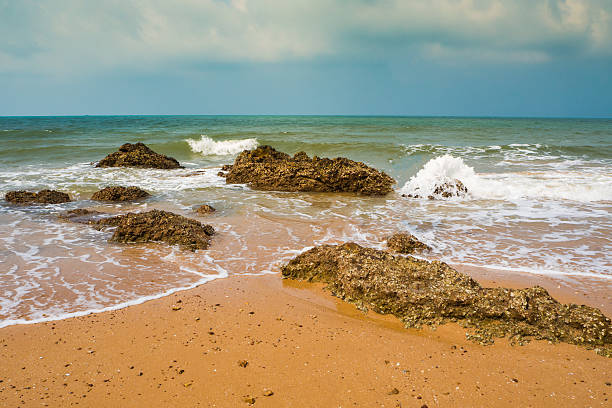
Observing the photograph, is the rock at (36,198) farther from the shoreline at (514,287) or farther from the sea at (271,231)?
the shoreline at (514,287)

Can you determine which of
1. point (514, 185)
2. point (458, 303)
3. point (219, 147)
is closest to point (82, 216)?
point (458, 303)

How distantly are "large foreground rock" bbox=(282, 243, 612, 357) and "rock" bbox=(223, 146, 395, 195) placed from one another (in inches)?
221

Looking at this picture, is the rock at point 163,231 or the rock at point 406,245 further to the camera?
the rock at point 163,231

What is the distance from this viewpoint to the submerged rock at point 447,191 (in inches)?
345

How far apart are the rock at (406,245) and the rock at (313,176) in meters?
4.14

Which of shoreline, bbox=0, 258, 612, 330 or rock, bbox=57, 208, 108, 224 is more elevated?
rock, bbox=57, 208, 108, 224

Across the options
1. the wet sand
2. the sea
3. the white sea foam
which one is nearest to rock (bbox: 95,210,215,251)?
the sea

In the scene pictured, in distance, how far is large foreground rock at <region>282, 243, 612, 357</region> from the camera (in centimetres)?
293

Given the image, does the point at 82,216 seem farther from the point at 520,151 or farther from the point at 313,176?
the point at 520,151

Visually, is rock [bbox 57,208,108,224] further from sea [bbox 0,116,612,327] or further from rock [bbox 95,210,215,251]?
rock [bbox 95,210,215,251]

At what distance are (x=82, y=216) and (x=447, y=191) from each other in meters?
7.70

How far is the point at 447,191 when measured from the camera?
28.9ft

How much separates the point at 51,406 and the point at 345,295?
239 cm

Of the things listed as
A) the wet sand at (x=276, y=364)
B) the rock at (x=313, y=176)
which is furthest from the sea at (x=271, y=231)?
the wet sand at (x=276, y=364)
